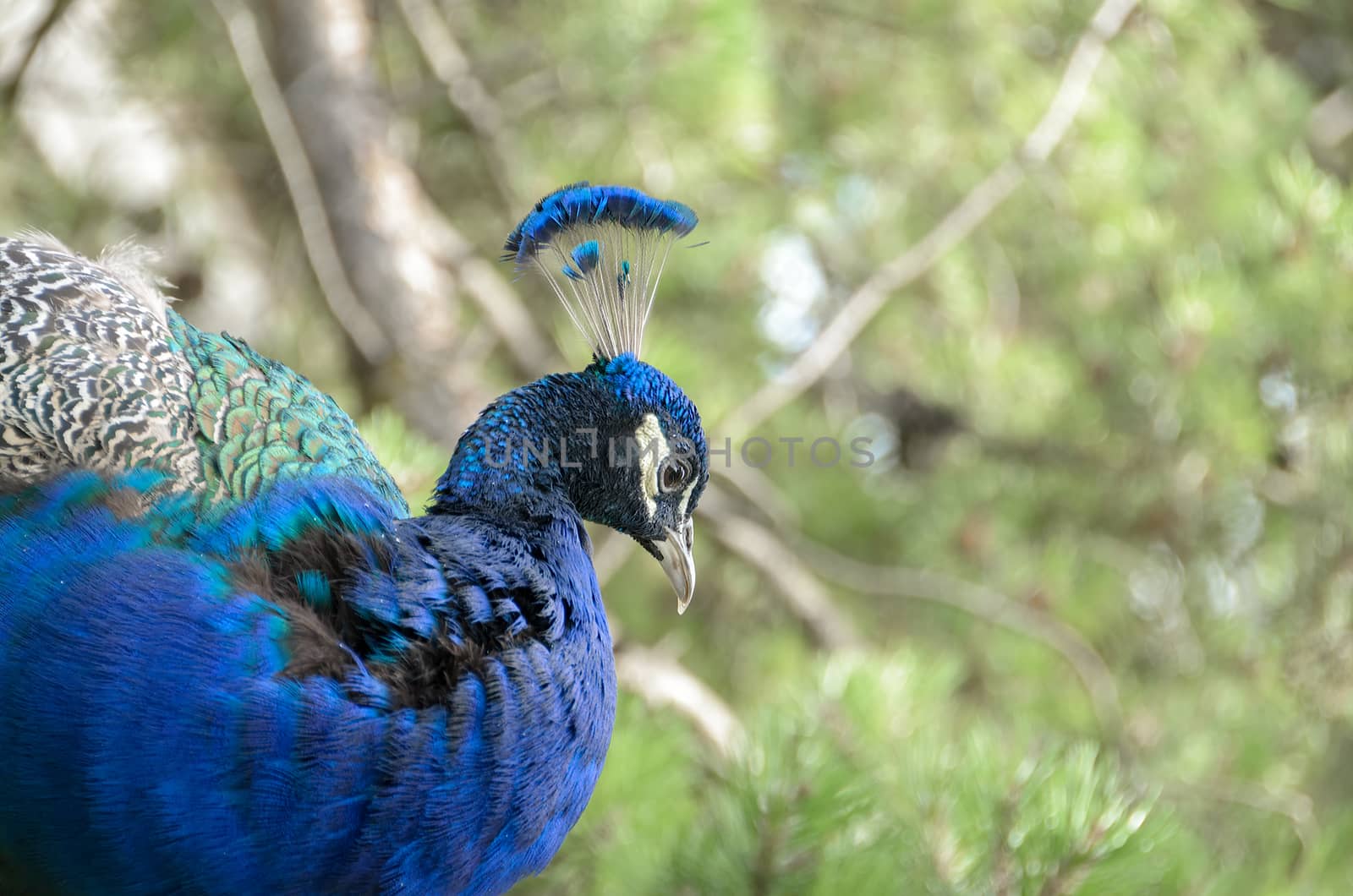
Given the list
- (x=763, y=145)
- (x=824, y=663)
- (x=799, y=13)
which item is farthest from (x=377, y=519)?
(x=799, y=13)

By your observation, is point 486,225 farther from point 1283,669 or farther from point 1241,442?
point 1283,669

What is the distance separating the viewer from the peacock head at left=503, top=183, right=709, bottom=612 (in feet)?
4.23

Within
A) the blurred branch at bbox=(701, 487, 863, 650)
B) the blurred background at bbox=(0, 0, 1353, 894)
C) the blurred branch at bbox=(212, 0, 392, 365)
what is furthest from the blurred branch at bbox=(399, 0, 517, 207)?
the blurred branch at bbox=(701, 487, 863, 650)

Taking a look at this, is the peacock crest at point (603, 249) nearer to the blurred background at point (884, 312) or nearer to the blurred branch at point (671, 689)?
the blurred background at point (884, 312)

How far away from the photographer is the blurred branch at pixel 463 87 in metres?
2.33

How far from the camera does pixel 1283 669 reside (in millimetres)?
2119

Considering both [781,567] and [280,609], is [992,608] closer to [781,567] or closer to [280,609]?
[781,567]

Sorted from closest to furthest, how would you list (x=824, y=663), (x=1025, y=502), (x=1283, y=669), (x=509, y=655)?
(x=509, y=655)
(x=824, y=663)
(x=1283, y=669)
(x=1025, y=502)

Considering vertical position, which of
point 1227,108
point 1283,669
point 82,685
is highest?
point 1227,108

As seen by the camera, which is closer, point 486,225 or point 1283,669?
point 1283,669

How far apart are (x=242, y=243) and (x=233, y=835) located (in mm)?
2386

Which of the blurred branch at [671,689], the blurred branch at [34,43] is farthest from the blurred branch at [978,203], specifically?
the blurred branch at [34,43]

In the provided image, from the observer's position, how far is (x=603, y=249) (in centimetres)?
132

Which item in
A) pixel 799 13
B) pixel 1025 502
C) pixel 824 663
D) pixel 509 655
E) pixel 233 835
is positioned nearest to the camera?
pixel 233 835
